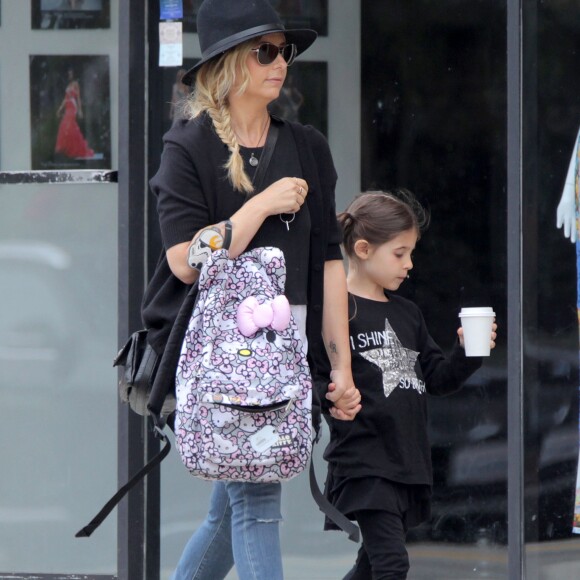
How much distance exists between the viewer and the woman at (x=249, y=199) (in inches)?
136

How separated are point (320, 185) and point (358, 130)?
66.8 inches

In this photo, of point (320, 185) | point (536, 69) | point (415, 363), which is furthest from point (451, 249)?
point (320, 185)

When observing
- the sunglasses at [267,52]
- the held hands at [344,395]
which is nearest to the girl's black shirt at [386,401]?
the held hands at [344,395]

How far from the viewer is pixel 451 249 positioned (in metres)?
5.23

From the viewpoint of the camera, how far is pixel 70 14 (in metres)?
5.22

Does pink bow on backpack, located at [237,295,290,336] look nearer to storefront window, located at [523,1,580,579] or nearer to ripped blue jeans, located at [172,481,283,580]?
ripped blue jeans, located at [172,481,283,580]

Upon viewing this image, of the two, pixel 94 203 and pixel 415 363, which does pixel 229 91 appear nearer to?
pixel 415 363

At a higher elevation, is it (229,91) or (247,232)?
(229,91)

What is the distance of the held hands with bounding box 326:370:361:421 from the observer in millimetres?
3729

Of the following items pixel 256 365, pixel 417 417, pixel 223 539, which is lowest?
pixel 223 539

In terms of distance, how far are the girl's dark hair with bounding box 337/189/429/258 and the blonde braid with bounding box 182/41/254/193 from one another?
700mm

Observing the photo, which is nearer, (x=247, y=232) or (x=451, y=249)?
(x=247, y=232)

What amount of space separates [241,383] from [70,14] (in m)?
2.48

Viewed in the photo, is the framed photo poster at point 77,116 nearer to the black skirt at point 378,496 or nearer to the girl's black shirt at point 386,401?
the girl's black shirt at point 386,401
